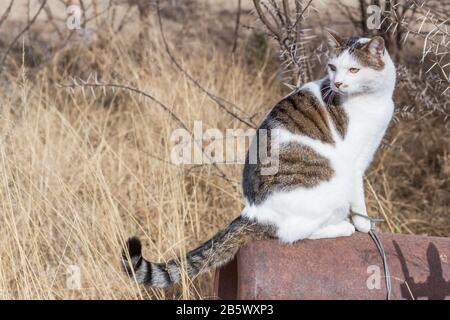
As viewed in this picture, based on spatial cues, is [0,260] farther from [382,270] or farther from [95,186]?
[382,270]

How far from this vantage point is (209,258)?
9.20ft

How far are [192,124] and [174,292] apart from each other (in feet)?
3.53

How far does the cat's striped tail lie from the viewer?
9.13 ft

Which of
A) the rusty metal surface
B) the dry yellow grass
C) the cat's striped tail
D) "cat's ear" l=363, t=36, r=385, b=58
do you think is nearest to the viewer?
the rusty metal surface

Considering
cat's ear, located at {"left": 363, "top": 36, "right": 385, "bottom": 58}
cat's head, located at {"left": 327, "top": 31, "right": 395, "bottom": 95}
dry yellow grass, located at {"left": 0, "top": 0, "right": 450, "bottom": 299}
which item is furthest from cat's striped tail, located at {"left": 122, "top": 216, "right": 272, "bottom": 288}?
cat's ear, located at {"left": 363, "top": 36, "right": 385, "bottom": 58}

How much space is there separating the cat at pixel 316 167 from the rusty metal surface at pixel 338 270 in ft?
0.30

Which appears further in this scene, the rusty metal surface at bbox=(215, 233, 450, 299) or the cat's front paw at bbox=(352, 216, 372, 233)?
the cat's front paw at bbox=(352, 216, 372, 233)

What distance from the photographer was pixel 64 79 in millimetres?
5035

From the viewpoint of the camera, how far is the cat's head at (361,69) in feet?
9.43

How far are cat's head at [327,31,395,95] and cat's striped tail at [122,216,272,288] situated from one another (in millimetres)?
606

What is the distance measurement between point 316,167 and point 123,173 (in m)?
1.62

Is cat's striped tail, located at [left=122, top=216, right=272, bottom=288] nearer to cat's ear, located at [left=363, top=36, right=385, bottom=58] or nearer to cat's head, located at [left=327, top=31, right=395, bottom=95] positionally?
cat's head, located at [left=327, top=31, right=395, bottom=95]

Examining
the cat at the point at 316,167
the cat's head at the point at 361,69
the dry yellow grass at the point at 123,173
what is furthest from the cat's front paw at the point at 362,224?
the cat's head at the point at 361,69

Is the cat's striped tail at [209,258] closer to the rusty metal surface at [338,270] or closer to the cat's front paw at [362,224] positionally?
the rusty metal surface at [338,270]
